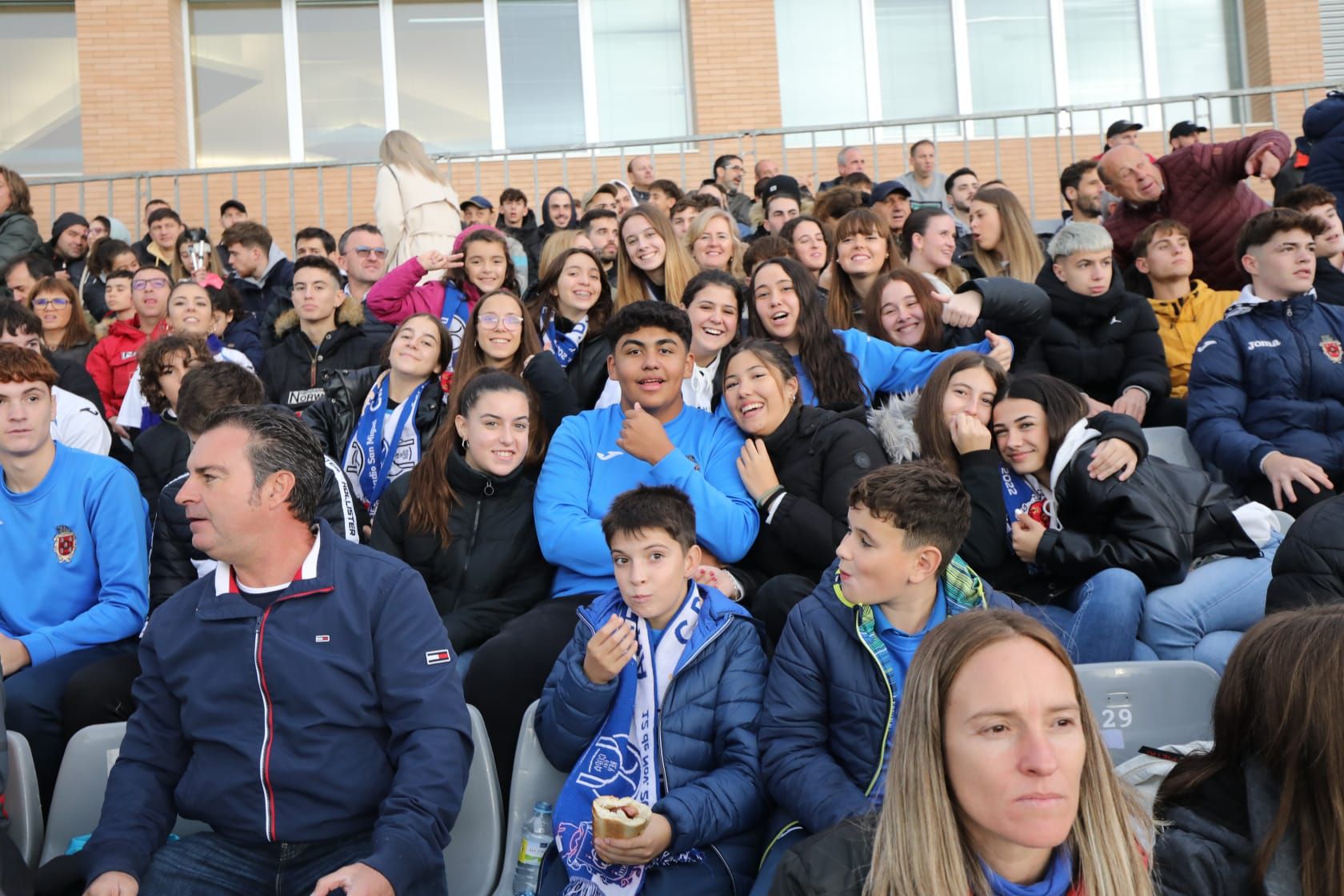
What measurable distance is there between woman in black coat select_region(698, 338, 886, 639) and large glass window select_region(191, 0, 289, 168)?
36.9 feet

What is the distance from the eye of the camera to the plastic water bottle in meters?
3.12

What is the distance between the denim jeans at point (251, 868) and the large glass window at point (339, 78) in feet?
40.9

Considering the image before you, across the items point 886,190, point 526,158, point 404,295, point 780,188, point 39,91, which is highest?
point 39,91

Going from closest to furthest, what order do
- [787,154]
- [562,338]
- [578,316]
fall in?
[562,338] < [578,316] < [787,154]

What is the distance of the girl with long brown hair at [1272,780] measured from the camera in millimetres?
2010

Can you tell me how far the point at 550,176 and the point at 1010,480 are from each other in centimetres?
976

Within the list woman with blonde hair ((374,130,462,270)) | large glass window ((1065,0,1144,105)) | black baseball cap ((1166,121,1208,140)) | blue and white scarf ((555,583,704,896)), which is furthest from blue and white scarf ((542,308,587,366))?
large glass window ((1065,0,1144,105))

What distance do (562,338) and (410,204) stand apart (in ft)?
8.55

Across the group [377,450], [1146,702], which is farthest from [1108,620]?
[377,450]

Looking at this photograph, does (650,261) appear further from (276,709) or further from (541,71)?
(541,71)

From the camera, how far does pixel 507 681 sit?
375 cm

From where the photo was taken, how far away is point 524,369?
517 cm

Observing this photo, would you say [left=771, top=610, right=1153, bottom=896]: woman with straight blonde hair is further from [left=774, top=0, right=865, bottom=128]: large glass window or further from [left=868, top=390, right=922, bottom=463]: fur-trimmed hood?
[left=774, top=0, right=865, bottom=128]: large glass window

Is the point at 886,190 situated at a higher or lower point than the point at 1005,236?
A: higher
